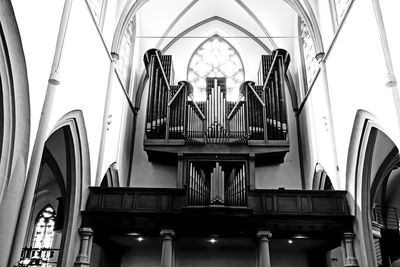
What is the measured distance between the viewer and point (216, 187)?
11523 mm

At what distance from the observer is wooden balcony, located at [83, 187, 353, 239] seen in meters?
11.3

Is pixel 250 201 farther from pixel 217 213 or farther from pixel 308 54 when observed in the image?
pixel 308 54

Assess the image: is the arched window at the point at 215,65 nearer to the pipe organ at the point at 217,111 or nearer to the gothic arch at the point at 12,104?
the pipe organ at the point at 217,111

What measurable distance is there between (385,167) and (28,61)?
9.89 metres

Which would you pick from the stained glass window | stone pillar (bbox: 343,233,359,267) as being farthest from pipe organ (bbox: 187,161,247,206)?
the stained glass window

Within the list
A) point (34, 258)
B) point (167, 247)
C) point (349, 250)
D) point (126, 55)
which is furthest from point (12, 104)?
point (126, 55)

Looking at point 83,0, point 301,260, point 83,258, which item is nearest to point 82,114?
point 83,0

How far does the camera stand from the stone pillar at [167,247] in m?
11.1

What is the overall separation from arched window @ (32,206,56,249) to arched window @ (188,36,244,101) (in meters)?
9.03

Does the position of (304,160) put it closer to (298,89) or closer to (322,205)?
(298,89)

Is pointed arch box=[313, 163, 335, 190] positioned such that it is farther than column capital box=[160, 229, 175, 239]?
Yes

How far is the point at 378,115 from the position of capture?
31.7ft

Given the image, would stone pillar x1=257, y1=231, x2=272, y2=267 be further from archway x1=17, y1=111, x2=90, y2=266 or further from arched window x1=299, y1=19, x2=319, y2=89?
arched window x1=299, y1=19, x2=319, y2=89

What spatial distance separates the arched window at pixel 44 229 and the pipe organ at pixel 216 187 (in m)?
9.57
